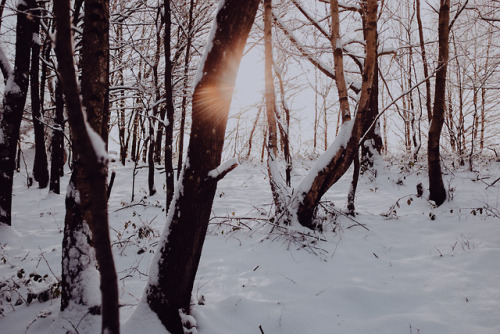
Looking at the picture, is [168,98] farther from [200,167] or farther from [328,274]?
[328,274]

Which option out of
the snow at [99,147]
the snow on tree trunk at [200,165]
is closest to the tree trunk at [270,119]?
the snow on tree trunk at [200,165]

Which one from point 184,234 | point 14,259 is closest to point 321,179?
point 184,234

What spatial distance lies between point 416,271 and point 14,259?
561cm

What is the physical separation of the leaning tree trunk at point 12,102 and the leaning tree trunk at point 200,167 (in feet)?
16.3

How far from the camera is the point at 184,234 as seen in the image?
6.73 feet

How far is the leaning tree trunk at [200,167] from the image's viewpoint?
1.98 meters

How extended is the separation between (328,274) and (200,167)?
2136mm

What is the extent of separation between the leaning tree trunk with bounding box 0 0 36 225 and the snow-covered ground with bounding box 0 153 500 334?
2.94 feet

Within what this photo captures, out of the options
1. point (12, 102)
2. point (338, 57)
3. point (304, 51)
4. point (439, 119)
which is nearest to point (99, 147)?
point (338, 57)

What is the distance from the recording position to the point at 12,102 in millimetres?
5121

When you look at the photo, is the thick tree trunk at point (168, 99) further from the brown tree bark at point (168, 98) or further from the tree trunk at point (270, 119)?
the tree trunk at point (270, 119)

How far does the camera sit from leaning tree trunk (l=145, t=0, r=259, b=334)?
6.51ft

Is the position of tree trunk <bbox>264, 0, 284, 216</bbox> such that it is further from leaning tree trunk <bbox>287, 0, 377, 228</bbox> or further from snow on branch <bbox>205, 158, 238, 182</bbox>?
snow on branch <bbox>205, 158, 238, 182</bbox>

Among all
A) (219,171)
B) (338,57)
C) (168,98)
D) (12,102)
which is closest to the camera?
(219,171)
